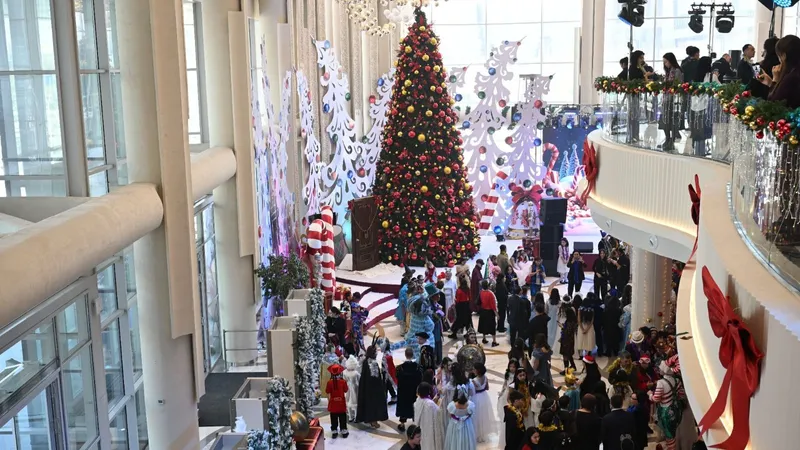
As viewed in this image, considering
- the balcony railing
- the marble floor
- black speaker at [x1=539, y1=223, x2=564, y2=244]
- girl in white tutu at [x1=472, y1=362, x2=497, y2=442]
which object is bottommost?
the marble floor

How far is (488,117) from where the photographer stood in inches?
951

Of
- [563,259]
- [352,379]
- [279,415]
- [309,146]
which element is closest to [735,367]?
[279,415]

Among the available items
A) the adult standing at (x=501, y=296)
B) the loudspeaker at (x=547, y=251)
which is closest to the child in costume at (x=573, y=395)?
the adult standing at (x=501, y=296)

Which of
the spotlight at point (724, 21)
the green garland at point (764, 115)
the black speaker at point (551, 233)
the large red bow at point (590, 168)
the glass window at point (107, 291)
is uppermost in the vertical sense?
the spotlight at point (724, 21)

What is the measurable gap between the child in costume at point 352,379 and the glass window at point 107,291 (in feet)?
13.0

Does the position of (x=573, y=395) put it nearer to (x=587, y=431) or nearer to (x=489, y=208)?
(x=587, y=431)

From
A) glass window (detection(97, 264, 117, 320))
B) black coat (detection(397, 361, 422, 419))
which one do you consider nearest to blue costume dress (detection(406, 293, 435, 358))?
black coat (detection(397, 361, 422, 419))

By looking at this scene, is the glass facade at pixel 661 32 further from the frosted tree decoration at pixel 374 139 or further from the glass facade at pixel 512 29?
the frosted tree decoration at pixel 374 139

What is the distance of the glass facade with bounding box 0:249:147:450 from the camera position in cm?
783

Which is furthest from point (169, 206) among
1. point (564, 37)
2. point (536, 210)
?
point (564, 37)

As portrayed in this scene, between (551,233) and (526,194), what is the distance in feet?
6.75

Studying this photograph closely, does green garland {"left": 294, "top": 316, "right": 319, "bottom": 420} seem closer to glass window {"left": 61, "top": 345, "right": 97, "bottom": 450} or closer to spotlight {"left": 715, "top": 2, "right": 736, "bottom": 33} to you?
glass window {"left": 61, "top": 345, "right": 97, "bottom": 450}

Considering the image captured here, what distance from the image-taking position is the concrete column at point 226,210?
14953 millimetres

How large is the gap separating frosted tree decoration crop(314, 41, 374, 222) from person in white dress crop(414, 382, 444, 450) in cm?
1096
